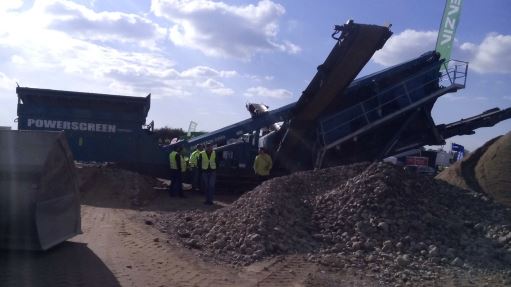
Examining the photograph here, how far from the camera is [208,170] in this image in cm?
1606

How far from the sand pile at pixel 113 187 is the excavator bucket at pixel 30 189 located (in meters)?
7.07

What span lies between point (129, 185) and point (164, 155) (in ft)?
6.18

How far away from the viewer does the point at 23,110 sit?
17.4 m

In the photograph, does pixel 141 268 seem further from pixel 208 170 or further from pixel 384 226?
pixel 208 170

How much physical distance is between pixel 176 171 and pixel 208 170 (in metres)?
1.48

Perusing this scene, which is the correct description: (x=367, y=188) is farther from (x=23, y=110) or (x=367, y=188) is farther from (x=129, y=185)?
(x=23, y=110)

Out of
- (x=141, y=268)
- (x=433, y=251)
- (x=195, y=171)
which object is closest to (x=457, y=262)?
(x=433, y=251)

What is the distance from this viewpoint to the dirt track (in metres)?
7.17

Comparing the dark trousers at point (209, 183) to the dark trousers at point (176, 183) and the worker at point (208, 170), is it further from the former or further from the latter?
the dark trousers at point (176, 183)

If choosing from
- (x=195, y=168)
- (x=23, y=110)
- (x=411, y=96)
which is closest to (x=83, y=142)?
(x=23, y=110)

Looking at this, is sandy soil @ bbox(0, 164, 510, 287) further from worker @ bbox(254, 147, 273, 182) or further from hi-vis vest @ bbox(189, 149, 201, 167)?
worker @ bbox(254, 147, 273, 182)

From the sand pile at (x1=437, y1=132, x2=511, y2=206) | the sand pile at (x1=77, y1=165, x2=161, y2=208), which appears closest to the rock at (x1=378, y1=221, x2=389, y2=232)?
the sand pile at (x1=437, y1=132, x2=511, y2=206)

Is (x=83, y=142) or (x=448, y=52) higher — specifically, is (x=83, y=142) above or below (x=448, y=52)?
below

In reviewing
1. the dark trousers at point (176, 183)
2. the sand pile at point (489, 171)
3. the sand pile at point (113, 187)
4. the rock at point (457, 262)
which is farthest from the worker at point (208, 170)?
the rock at point (457, 262)
